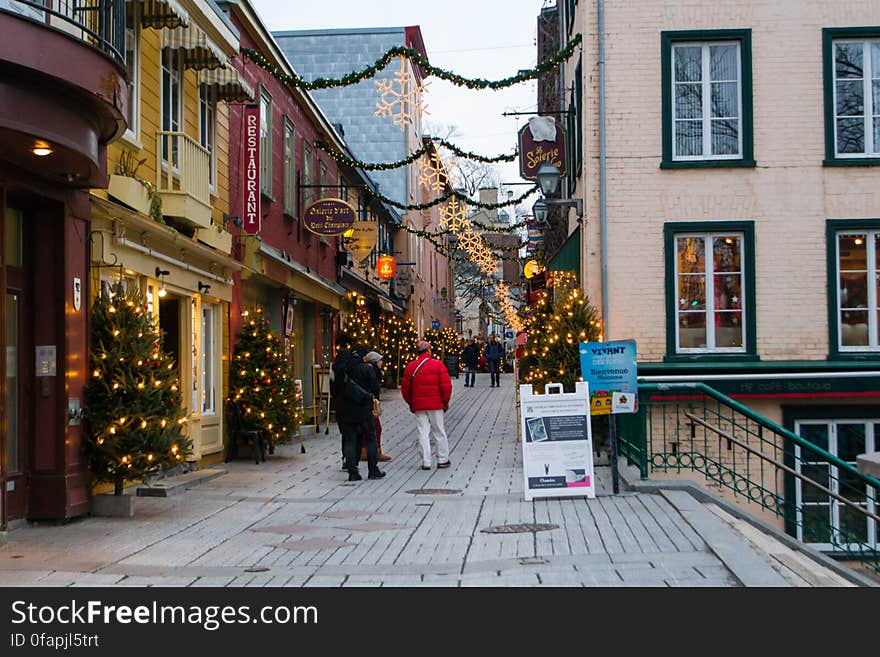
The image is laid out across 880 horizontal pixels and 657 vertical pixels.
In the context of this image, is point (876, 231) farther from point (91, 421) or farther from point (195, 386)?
point (91, 421)

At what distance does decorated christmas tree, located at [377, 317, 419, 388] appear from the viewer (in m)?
34.2

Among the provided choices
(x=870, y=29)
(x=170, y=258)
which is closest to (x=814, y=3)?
(x=870, y=29)

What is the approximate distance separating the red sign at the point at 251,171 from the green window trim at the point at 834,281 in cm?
921

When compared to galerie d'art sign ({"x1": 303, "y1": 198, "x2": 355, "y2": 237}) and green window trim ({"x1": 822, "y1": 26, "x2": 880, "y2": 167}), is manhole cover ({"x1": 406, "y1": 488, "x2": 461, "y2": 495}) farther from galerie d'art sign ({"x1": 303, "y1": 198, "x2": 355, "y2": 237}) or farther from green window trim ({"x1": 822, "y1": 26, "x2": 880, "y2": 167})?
galerie d'art sign ({"x1": 303, "y1": 198, "x2": 355, "y2": 237})

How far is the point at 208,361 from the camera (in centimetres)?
1652

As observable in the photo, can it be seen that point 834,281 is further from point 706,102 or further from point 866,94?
point 706,102

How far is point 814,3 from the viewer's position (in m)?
16.8

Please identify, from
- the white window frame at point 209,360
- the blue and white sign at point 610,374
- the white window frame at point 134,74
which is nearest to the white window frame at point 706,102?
the blue and white sign at point 610,374

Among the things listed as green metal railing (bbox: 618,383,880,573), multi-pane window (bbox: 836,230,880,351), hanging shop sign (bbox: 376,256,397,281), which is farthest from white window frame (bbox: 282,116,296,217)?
hanging shop sign (bbox: 376,256,397,281)

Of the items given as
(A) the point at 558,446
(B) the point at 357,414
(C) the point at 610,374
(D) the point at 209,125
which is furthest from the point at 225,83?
(A) the point at 558,446

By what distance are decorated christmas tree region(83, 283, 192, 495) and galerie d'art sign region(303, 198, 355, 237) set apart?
10.3 meters

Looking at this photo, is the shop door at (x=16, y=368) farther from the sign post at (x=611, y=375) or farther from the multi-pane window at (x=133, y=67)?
the sign post at (x=611, y=375)

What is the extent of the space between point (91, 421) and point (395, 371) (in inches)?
995

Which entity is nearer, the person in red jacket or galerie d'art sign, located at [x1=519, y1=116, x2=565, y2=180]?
the person in red jacket
